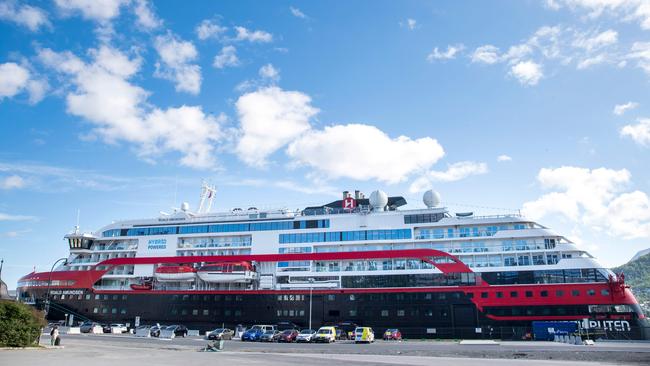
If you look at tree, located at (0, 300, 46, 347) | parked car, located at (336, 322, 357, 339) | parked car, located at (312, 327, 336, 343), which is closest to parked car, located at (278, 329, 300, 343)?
parked car, located at (312, 327, 336, 343)

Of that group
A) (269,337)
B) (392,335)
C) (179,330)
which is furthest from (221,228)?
(392,335)

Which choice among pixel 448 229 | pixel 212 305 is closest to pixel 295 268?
pixel 212 305

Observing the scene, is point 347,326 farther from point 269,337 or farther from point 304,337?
point 269,337

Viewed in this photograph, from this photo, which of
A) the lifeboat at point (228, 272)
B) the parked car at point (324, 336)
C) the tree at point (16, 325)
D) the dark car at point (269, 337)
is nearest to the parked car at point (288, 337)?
the dark car at point (269, 337)

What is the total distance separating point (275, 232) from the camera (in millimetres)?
56906

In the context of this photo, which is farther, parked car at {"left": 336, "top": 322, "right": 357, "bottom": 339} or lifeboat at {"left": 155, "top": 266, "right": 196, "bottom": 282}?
lifeboat at {"left": 155, "top": 266, "right": 196, "bottom": 282}

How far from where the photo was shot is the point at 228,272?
178 ft

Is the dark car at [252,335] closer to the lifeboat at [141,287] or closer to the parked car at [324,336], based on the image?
the parked car at [324,336]

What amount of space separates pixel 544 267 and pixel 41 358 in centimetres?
4333

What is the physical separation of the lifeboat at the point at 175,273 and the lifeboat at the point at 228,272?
1332 millimetres

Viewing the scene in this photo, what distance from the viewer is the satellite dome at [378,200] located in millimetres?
55656

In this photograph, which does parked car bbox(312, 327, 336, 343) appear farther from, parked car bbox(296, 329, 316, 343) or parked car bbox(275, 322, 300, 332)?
parked car bbox(275, 322, 300, 332)

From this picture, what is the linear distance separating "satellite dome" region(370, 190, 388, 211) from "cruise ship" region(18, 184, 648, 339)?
152 millimetres

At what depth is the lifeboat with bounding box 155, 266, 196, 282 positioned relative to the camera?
56.1 metres
